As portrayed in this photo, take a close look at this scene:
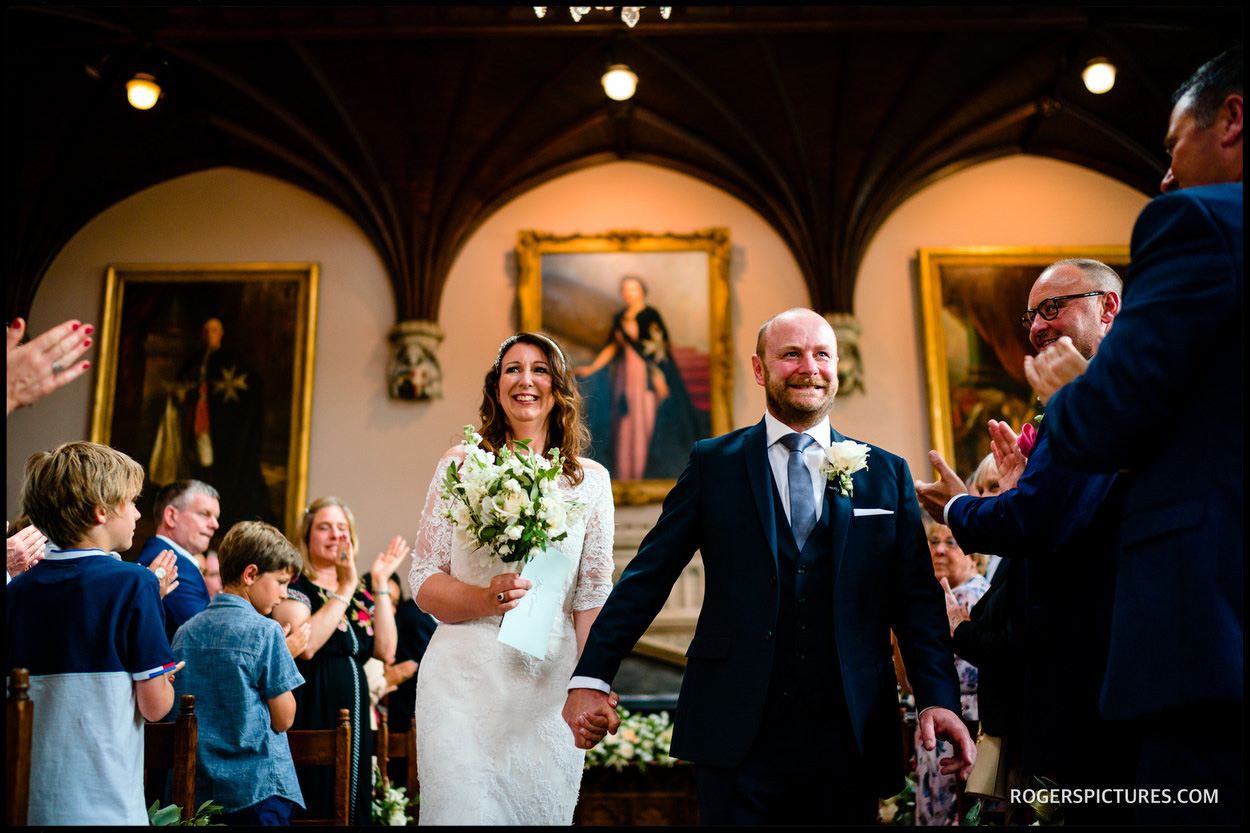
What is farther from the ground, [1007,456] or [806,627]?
[1007,456]

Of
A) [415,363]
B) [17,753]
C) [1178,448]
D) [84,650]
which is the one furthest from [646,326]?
[1178,448]

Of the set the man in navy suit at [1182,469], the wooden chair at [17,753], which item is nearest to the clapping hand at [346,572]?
the wooden chair at [17,753]

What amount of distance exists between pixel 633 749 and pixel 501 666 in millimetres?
4320

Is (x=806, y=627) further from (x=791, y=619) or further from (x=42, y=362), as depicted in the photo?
(x=42, y=362)

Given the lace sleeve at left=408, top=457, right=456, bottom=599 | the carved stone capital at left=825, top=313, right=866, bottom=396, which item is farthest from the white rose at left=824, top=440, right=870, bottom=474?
the carved stone capital at left=825, top=313, right=866, bottom=396

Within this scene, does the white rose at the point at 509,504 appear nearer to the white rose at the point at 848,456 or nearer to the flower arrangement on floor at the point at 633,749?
the white rose at the point at 848,456

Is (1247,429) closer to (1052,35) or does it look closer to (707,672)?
(707,672)

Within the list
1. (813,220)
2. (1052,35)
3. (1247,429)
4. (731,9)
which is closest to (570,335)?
(813,220)

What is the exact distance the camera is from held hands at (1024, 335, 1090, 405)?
7.64 feet

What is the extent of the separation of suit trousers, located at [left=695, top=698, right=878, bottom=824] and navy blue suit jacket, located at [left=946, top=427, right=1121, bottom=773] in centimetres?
45

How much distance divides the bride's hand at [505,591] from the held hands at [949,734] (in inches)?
49.1

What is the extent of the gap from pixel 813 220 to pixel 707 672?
301 inches

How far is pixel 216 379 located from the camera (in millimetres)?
9844

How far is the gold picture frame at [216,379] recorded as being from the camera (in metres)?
9.60
